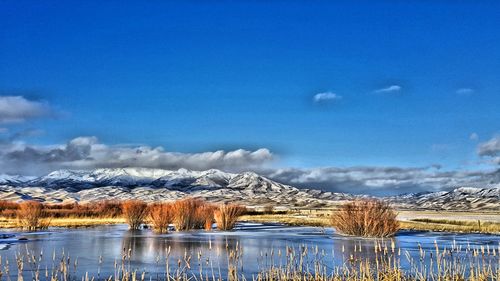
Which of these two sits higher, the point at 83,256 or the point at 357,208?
the point at 357,208

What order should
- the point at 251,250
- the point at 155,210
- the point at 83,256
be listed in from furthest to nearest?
1. the point at 155,210
2. the point at 251,250
3. the point at 83,256

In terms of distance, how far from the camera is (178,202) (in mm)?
34531

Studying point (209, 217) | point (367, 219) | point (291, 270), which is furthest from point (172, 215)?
point (291, 270)

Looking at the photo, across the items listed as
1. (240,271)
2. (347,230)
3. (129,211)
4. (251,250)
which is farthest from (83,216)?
(240,271)

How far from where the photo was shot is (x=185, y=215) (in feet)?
111

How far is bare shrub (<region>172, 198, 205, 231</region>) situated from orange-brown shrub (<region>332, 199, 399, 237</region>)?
9433 millimetres

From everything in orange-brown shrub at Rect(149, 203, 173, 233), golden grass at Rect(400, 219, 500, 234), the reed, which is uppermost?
orange-brown shrub at Rect(149, 203, 173, 233)

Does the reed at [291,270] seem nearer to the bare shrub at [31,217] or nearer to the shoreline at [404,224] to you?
the bare shrub at [31,217]

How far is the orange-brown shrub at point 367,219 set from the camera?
2720 centimetres

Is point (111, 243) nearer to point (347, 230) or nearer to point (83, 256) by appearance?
point (83, 256)

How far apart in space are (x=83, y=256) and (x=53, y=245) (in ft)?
15.4

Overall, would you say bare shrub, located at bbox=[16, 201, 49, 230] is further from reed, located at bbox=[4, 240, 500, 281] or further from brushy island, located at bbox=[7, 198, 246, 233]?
reed, located at bbox=[4, 240, 500, 281]

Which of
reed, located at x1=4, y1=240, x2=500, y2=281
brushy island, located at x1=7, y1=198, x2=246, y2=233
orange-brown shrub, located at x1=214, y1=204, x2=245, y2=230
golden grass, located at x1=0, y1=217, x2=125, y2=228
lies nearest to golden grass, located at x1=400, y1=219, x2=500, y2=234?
orange-brown shrub, located at x1=214, y1=204, x2=245, y2=230

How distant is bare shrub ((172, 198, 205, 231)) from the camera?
33.3 m
